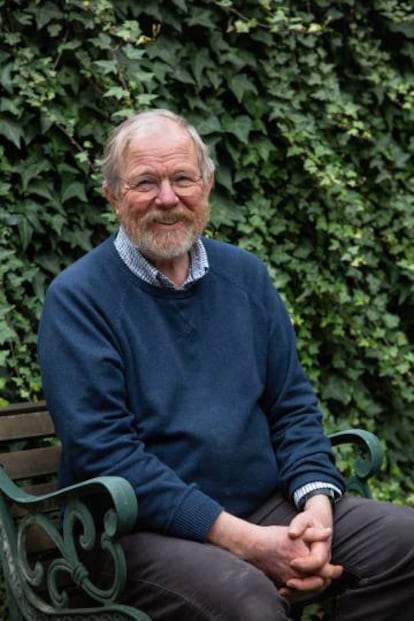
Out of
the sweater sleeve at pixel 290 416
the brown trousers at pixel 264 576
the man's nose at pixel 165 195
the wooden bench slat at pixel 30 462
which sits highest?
the man's nose at pixel 165 195

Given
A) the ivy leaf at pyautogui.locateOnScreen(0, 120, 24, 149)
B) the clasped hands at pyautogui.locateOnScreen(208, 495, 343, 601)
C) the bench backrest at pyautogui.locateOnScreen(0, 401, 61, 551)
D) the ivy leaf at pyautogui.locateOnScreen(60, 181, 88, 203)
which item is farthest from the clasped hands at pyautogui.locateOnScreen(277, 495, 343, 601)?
the ivy leaf at pyautogui.locateOnScreen(0, 120, 24, 149)

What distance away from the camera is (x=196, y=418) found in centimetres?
313

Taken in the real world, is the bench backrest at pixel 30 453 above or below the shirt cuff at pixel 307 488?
below

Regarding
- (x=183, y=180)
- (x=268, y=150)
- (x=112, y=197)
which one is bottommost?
(x=268, y=150)

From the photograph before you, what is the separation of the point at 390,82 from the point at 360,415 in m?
1.42

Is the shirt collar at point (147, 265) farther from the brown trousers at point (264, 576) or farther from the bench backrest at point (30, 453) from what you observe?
the brown trousers at point (264, 576)

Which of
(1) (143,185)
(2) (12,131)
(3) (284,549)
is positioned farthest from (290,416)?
(2) (12,131)

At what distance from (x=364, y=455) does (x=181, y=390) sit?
2.32 feet

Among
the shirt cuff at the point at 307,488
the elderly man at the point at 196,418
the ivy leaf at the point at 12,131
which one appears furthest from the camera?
the ivy leaf at the point at 12,131

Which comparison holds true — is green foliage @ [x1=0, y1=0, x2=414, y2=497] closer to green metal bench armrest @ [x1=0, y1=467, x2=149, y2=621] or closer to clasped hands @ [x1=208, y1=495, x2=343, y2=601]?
green metal bench armrest @ [x1=0, y1=467, x2=149, y2=621]

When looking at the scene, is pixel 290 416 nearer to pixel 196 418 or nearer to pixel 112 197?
pixel 196 418

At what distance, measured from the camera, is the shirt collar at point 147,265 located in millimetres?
3258

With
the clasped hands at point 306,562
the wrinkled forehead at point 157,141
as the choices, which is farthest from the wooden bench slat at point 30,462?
the wrinkled forehead at point 157,141

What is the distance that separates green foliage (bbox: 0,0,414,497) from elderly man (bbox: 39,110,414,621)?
693 mm
